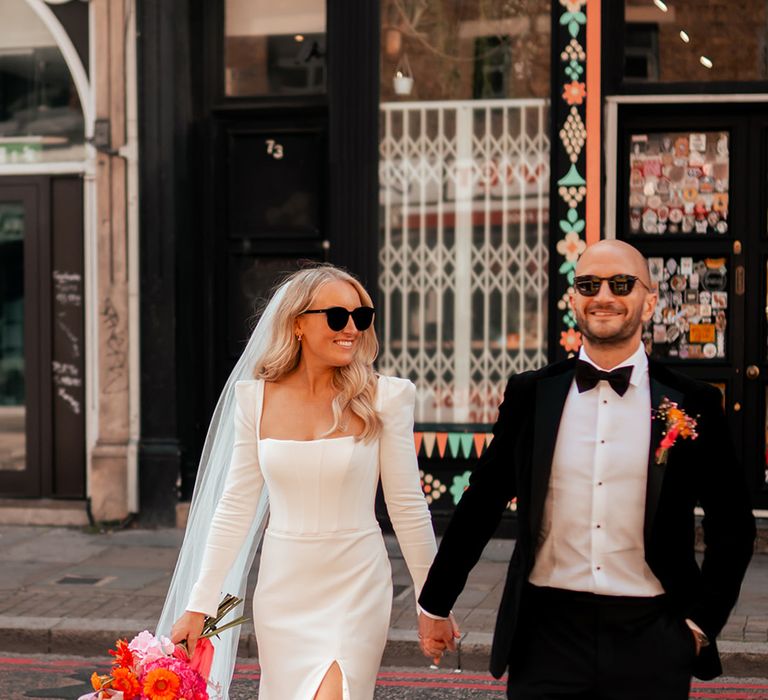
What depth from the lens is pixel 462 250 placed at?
1016 cm

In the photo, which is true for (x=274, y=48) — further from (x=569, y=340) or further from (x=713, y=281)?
(x=713, y=281)

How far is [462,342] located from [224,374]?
1.98m

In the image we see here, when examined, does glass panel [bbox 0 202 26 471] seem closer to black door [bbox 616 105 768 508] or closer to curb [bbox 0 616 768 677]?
curb [bbox 0 616 768 677]

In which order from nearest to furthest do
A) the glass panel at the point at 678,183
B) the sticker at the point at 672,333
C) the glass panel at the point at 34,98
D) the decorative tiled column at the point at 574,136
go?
the decorative tiled column at the point at 574,136
the glass panel at the point at 678,183
the sticker at the point at 672,333
the glass panel at the point at 34,98

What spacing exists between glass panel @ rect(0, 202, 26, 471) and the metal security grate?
9.94 ft

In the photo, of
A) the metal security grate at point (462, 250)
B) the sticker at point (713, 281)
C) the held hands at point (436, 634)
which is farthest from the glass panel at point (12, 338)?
the held hands at point (436, 634)

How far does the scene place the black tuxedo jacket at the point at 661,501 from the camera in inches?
139

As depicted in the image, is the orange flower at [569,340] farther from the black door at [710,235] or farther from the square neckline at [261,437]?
the square neckline at [261,437]

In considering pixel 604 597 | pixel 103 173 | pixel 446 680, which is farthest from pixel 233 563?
pixel 103 173

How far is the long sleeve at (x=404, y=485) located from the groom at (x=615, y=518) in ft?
1.57

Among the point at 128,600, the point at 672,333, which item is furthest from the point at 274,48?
the point at 128,600

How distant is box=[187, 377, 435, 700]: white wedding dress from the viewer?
12.9 ft

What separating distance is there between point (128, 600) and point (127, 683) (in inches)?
175

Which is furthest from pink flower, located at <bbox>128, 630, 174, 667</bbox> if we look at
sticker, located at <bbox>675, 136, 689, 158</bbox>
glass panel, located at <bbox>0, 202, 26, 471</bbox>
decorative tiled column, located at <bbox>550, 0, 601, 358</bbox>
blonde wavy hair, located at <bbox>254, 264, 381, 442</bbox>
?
glass panel, located at <bbox>0, 202, 26, 471</bbox>
